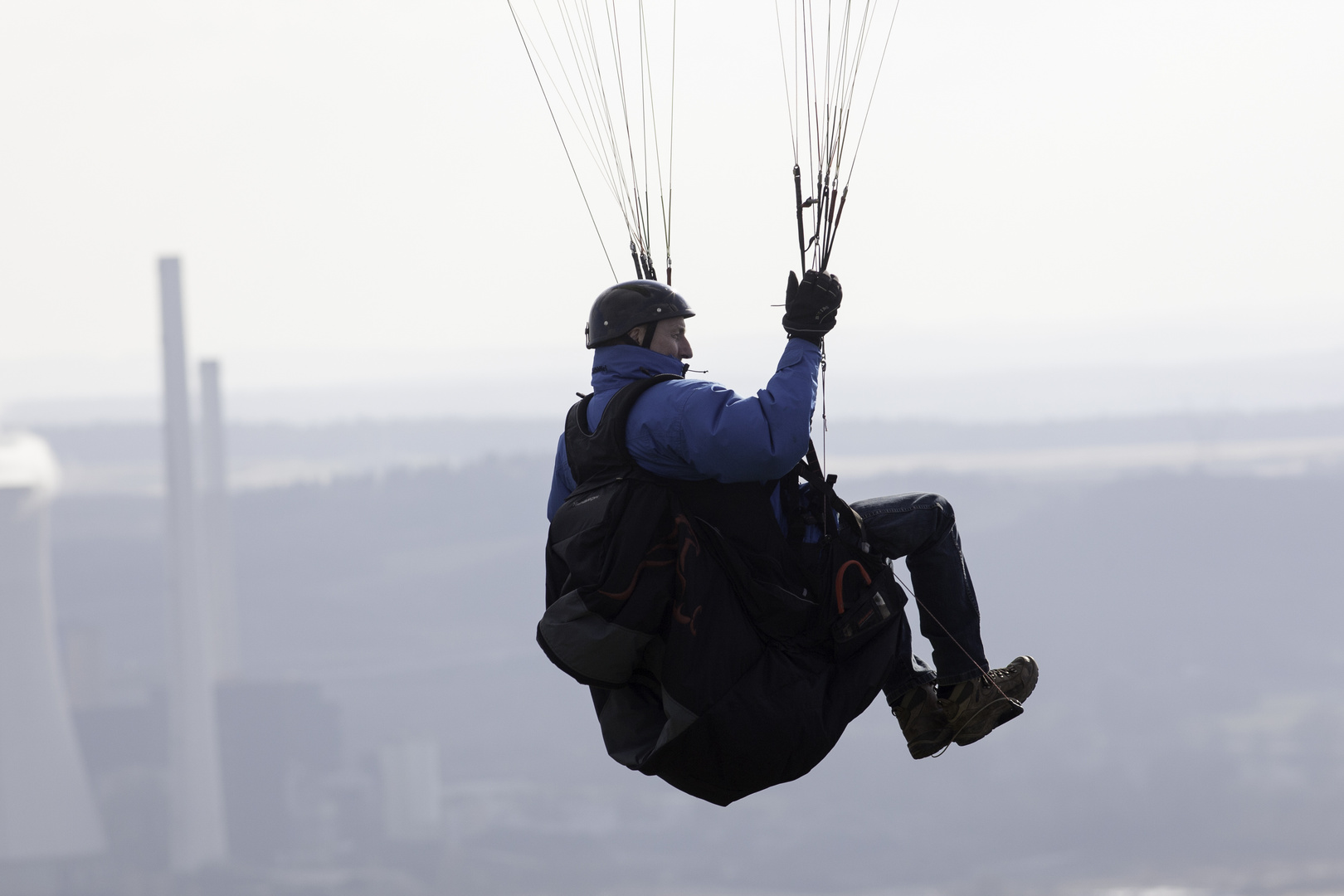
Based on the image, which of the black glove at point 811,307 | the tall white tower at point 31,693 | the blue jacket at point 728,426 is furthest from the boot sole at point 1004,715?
the tall white tower at point 31,693

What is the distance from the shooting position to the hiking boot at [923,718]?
617 centimetres

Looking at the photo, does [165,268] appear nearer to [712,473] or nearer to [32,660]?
[32,660]

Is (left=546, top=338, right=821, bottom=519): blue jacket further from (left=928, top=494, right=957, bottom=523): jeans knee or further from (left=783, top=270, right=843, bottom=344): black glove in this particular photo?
(left=928, top=494, right=957, bottom=523): jeans knee

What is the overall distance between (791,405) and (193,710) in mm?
164911

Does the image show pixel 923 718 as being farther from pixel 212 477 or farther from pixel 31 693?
pixel 212 477

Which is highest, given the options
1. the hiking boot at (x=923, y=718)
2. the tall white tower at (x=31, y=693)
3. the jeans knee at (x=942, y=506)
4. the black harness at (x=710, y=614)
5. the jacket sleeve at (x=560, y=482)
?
the jacket sleeve at (x=560, y=482)

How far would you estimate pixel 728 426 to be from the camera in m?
5.39

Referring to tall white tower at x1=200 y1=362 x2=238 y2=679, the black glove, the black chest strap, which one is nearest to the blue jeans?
the black glove

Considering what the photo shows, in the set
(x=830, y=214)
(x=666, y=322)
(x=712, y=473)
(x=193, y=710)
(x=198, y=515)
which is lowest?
(x=193, y=710)

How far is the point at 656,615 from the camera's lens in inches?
220

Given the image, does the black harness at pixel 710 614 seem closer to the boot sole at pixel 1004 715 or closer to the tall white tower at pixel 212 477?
the boot sole at pixel 1004 715

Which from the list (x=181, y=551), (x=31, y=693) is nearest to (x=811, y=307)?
(x=181, y=551)

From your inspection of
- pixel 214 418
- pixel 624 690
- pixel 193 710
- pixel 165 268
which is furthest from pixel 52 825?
pixel 624 690

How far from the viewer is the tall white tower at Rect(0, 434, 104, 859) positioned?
438 feet
